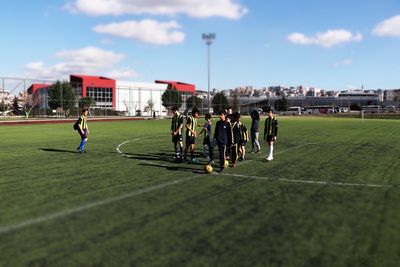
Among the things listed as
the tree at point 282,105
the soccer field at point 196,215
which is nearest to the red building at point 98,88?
the tree at point 282,105

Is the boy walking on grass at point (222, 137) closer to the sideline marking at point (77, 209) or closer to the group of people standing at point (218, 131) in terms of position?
the group of people standing at point (218, 131)

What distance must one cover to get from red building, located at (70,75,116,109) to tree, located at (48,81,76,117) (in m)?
31.7

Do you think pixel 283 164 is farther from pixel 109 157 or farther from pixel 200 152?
pixel 109 157

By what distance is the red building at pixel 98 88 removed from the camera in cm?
9656

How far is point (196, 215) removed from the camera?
663 centimetres

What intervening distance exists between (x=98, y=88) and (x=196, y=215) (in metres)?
97.0

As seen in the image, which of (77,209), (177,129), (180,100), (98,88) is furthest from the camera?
(98,88)

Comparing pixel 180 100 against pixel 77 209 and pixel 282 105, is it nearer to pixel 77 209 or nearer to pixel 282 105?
pixel 282 105

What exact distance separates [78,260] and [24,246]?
0.97 meters

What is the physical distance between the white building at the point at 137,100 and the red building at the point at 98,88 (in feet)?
8.35

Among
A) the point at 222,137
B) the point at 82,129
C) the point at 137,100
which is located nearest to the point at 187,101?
the point at 137,100

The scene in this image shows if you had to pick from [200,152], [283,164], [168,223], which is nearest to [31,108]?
[200,152]

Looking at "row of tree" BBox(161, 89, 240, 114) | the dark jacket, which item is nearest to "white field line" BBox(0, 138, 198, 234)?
the dark jacket

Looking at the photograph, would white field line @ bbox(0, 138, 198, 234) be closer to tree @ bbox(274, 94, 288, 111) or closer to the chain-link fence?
the chain-link fence
